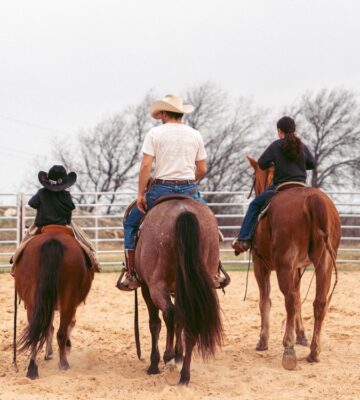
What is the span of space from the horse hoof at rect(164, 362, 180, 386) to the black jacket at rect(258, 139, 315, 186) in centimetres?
240

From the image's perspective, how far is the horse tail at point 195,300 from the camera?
6.27 meters

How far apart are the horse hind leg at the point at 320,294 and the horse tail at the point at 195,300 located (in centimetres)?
160

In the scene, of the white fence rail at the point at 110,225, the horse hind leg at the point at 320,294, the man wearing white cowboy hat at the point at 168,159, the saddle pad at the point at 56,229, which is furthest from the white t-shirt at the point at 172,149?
the white fence rail at the point at 110,225

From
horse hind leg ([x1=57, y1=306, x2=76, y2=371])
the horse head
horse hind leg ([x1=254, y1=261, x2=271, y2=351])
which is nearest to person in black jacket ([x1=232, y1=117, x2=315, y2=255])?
the horse head

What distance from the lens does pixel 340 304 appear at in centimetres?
1158

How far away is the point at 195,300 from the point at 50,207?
2018mm

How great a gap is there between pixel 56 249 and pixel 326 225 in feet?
8.27

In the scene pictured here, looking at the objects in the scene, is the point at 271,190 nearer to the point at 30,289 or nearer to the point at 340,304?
the point at 30,289

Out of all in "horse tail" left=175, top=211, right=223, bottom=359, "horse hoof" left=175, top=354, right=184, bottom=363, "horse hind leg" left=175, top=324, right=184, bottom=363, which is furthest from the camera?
"horse hoof" left=175, top=354, right=184, bottom=363

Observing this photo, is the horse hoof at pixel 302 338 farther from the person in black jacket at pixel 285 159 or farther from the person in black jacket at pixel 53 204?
the person in black jacket at pixel 53 204

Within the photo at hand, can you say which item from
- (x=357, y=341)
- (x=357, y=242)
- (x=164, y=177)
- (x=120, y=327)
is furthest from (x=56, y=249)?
(x=357, y=242)

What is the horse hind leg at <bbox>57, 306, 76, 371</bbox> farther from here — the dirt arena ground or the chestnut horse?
the chestnut horse

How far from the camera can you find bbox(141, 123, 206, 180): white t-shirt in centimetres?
700

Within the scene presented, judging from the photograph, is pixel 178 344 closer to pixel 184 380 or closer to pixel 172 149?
pixel 184 380
